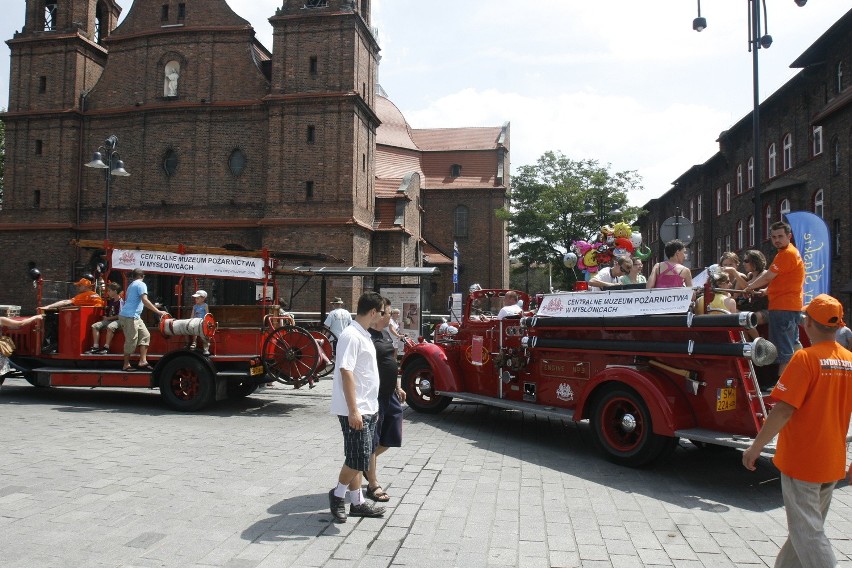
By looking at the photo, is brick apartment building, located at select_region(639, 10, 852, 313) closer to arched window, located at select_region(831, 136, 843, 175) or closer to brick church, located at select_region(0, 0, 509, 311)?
arched window, located at select_region(831, 136, 843, 175)

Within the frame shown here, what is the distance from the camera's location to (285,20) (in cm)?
2747

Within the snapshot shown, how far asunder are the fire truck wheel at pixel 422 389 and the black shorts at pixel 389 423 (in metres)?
4.34

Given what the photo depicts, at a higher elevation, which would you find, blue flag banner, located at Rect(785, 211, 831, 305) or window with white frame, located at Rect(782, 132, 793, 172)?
window with white frame, located at Rect(782, 132, 793, 172)

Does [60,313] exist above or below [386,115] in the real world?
below

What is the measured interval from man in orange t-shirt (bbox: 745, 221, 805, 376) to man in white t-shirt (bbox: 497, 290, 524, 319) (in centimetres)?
315

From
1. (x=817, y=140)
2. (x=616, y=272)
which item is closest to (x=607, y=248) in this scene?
(x=616, y=272)

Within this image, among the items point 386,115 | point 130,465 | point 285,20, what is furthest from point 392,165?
point 130,465

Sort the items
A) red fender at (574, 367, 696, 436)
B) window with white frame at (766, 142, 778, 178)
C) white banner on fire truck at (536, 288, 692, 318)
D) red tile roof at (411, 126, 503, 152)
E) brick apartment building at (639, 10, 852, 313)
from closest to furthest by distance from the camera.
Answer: red fender at (574, 367, 696, 436)
white banner on fire truck at (536, 288, 692, 318)
brick apartment building at (639, 10, 852, 313)
window with white frame at (766, 142, 778, 178)
red tile roof at (411, 126, 503, 152)

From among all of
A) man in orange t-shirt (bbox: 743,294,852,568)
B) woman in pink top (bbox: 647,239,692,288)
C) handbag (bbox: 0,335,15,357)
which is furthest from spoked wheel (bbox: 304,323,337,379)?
man in orange t-shirt (bbox: 743,294,852,568)

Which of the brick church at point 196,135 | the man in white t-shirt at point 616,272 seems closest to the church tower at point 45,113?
the brick church at point 196,135

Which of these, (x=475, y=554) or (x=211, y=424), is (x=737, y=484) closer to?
(x=475, y=554)

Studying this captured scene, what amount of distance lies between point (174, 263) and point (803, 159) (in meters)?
26.6

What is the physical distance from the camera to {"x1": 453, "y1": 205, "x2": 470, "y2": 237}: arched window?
48.8 m

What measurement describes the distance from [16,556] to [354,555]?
6.96ft
